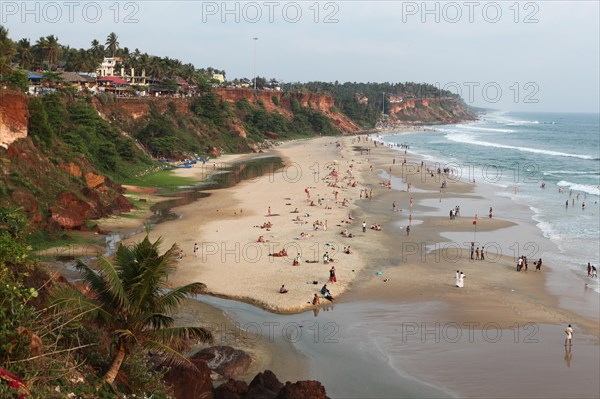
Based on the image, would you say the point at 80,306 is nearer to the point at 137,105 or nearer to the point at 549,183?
Answer: the point at 549,183

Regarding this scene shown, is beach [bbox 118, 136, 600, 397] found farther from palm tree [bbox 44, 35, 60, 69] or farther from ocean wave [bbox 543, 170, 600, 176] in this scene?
palm tree [bbox 44, 35, 60, 69]

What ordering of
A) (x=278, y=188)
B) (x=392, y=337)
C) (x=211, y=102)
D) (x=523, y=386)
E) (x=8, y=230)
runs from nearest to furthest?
1. (x=8, y=230)
2. (x=523, y=386)
3. (x=392, y=337)
4. (x=278, y=188)
5. (x=211, y=102)

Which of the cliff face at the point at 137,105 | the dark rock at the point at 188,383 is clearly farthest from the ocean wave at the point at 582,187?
the cliff face at the point at 137,105

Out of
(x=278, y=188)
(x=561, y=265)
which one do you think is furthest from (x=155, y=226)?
(x=561, y=265)

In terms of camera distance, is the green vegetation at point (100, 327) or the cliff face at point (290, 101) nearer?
the green vegetation at point (100, 327)

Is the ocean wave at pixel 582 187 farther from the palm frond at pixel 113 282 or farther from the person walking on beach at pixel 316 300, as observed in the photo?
the palm frond at pixel 113 282

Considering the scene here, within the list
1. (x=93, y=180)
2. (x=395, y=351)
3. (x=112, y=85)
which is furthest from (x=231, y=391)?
(x=112, y=85)

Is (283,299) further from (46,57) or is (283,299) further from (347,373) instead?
(46,57)
